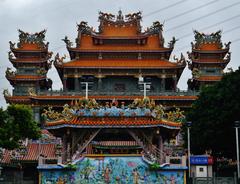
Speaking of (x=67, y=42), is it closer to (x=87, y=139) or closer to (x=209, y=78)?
(x=209, y=78)

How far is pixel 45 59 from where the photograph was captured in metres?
72.7

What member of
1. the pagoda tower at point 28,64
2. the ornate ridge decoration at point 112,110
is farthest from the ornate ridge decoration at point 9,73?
the ornate ridge decoration at point 112,110

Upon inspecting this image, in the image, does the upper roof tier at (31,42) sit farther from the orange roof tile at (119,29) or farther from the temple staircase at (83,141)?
the temple staircase at (83,141)

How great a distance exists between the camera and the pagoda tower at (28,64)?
71250 mm

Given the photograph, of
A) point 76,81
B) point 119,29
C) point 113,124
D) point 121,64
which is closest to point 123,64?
point 121,64

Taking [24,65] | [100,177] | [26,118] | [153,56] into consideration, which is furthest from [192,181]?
[24,65]

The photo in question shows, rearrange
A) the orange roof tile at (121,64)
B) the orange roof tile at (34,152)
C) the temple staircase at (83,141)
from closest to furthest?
the temple staircase at (83,141) → the orange roof tile at (34,152) → the orange roof tile at (121,64)

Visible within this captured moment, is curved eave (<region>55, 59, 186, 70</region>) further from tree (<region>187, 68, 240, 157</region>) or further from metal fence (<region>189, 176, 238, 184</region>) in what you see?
metal fence (<region>189, 176, 238, 184</region>)

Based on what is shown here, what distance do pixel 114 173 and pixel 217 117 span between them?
17197 mm

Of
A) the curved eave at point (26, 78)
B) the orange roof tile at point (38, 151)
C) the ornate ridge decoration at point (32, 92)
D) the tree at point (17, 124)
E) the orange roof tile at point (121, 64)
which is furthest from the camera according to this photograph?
the curved eave at point (26, 78)

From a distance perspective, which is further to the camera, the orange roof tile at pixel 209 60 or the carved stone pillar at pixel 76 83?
the orange roof tile at pixel 209 60

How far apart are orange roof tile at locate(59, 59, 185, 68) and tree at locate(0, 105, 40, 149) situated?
1053 inches

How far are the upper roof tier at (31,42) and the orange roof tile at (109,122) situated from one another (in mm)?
44845

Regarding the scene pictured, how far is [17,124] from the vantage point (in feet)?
136
